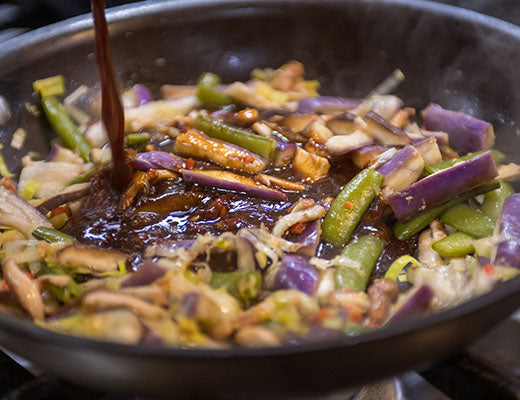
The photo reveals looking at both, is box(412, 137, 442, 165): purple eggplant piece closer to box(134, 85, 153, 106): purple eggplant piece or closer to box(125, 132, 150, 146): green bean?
box(125, 132, 150, 146): green bean

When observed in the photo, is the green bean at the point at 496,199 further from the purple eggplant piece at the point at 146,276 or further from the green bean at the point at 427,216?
the purple eggplant piece at the point at 146,276

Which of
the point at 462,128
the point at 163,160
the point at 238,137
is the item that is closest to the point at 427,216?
the point at 462,128

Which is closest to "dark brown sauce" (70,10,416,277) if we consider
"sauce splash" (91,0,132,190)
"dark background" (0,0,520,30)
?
"sauce splash" (91,0,132,190)

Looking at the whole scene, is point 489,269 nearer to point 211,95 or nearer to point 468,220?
point 468,220

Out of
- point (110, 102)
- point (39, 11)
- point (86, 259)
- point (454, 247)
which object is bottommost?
point (454, 247)

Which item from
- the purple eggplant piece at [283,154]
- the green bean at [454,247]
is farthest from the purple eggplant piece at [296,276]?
the purple eggplant piece at [283,154]

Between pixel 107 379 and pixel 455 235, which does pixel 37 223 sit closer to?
pixel 107 379

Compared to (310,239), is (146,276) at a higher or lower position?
higher

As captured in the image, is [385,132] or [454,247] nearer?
[454,247]
